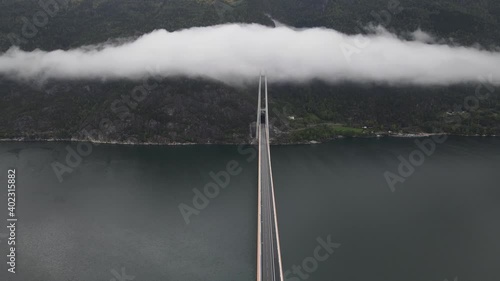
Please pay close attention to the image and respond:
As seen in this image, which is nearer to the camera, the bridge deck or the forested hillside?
the bridge deck

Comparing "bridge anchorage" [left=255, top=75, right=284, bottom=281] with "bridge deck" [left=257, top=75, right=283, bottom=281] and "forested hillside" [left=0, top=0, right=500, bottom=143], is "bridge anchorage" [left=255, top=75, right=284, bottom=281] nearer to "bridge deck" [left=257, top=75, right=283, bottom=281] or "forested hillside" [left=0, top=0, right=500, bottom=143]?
"bridge deck" [left=257, top=75, right=283, bottom=281]

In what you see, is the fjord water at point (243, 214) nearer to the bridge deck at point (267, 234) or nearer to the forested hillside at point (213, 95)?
the bridge deck at point (267, 234)

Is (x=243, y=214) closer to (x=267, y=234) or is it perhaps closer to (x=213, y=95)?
(x=267, y=234)

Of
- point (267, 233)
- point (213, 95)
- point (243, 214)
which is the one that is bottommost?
point (267, 233)

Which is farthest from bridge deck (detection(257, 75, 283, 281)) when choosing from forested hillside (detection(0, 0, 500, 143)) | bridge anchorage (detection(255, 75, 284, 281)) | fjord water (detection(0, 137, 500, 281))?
forested hillside (detection(0, 0, 500, 143))

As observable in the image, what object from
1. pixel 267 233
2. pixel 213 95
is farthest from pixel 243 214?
pixel 213 95

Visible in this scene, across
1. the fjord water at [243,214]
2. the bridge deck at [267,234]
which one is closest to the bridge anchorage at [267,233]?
the bridge deck at [267,234]

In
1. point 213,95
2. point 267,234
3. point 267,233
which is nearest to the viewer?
point 267,234

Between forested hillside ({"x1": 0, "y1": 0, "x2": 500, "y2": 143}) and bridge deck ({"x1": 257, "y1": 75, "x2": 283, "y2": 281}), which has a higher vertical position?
forested hillside ({"x1": 0, "y1": 0, "x2": 500, "y2": 143})
